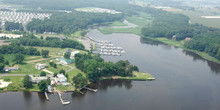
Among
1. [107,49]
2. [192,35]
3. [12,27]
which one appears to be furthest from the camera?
[192,35]

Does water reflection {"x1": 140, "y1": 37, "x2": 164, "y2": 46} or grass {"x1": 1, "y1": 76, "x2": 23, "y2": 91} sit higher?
water reflection {"x1": 140, "y1": 37, "x2": 164, "y2": 46}

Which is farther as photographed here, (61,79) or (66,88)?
(61,79)

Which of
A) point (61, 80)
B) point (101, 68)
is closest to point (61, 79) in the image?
point (61, 80)

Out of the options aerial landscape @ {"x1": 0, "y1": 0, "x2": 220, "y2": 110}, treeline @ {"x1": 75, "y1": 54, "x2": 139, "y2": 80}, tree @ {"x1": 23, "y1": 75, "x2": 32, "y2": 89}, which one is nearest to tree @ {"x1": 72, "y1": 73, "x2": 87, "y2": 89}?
aerial landscape @ {"x1": 0, "y1": 0, "x2": 220, "y2": 110}

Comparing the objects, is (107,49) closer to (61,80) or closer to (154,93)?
(61,80)

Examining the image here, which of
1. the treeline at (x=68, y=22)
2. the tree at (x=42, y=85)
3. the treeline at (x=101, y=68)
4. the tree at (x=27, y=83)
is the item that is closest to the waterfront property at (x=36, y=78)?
Answer: the tree at (x=27, y=83)

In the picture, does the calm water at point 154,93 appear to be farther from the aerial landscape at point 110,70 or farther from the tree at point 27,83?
the tree at point 27,83

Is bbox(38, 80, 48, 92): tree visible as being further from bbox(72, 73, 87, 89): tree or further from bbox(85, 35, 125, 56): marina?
bbox(85, 35, 125, 56): marina
